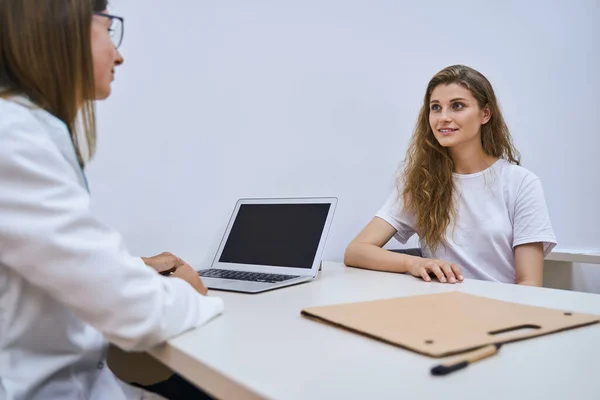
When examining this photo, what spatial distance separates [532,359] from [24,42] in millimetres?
736

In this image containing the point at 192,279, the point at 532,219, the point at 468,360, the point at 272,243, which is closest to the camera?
the point at 468,360

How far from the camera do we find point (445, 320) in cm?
71

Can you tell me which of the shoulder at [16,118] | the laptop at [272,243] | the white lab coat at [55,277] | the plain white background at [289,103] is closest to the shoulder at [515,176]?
the plain white background at [289,103]

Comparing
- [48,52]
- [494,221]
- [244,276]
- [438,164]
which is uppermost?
[48,52]

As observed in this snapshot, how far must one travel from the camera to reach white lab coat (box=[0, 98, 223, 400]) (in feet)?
1.88

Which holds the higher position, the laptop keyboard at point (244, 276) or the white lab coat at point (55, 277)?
the white lab coat at point (55, 277)

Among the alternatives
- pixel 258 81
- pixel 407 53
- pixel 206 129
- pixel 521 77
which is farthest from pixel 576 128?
pixel 206 129

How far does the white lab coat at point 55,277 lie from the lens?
0.57 m

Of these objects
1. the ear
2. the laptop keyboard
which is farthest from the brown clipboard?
the ear

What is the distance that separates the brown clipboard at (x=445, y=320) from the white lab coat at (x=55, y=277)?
0.78ft

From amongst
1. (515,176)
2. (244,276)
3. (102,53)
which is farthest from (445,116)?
(102,53)

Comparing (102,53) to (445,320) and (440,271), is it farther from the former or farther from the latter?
(440,271)

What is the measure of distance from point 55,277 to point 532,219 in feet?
4.04

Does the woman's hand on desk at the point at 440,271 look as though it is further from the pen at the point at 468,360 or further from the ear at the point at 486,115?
the ear at the point at 486,115
